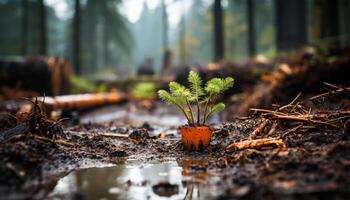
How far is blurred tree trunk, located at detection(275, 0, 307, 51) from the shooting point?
18500 millimetres

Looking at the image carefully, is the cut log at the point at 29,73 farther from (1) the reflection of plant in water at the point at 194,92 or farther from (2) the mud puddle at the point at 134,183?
(2) the mud puddle at the point at 134,183

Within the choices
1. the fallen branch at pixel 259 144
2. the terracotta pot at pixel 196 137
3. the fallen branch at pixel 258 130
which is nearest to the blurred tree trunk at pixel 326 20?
the fallen branch at pixel 258 130

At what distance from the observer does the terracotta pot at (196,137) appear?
13.2 ft

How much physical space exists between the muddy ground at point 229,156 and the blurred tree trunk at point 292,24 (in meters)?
15.0

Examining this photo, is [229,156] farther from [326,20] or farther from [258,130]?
[326,20]

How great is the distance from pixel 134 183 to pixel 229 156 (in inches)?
44.7

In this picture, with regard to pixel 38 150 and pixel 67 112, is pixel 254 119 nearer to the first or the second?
pixel 38 150

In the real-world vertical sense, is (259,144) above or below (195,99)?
below

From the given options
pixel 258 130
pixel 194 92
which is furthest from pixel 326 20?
pixel 194 92

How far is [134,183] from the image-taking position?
284cm

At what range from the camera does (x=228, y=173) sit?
9.52 ft

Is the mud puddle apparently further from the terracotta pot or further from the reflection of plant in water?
the reflection of plant in water

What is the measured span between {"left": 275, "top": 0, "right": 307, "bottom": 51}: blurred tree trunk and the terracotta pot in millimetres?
15653

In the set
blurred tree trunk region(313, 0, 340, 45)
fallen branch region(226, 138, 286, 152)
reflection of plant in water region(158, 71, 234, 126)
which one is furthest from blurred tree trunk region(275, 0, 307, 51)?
fallen branch region(226, 138, 286, 152)
